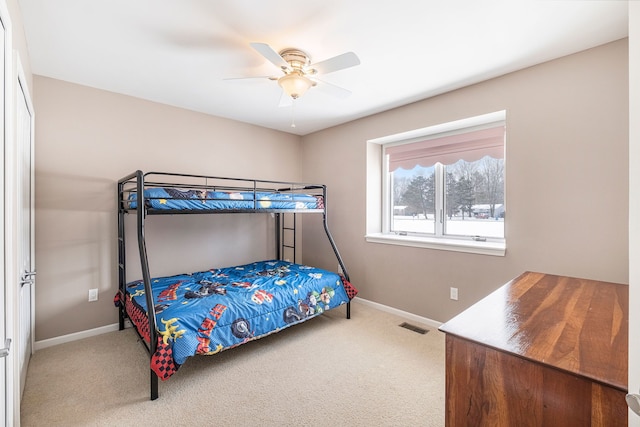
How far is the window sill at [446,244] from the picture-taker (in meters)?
2.67

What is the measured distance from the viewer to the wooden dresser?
2.77 feet

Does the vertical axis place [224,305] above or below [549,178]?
below

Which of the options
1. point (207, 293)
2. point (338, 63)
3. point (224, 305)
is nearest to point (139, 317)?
point (207, 293)

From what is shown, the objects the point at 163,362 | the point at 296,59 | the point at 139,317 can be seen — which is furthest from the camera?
the point at 139,317

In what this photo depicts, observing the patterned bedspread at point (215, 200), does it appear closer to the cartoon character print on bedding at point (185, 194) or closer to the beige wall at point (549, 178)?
the cartoon character print on bedding at point (185, 194)

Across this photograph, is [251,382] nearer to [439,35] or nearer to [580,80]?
[439,35]

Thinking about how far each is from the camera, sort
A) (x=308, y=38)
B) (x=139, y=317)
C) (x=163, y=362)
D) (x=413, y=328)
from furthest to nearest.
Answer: (x=413, y=328) → (x=139, y=317) → (x=308, y=38) → (x=163, y=362)

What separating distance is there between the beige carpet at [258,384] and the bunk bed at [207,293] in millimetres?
219

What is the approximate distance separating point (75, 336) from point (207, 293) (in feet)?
4.61

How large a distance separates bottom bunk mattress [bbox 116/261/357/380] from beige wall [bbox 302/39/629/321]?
1.02 m

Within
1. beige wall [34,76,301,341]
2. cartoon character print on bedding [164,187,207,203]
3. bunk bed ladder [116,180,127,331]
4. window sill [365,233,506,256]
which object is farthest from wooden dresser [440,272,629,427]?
beige wall [34,76,301,341]

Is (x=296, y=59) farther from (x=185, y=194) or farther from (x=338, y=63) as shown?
(x=185, y=194)

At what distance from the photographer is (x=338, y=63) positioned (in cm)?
190
